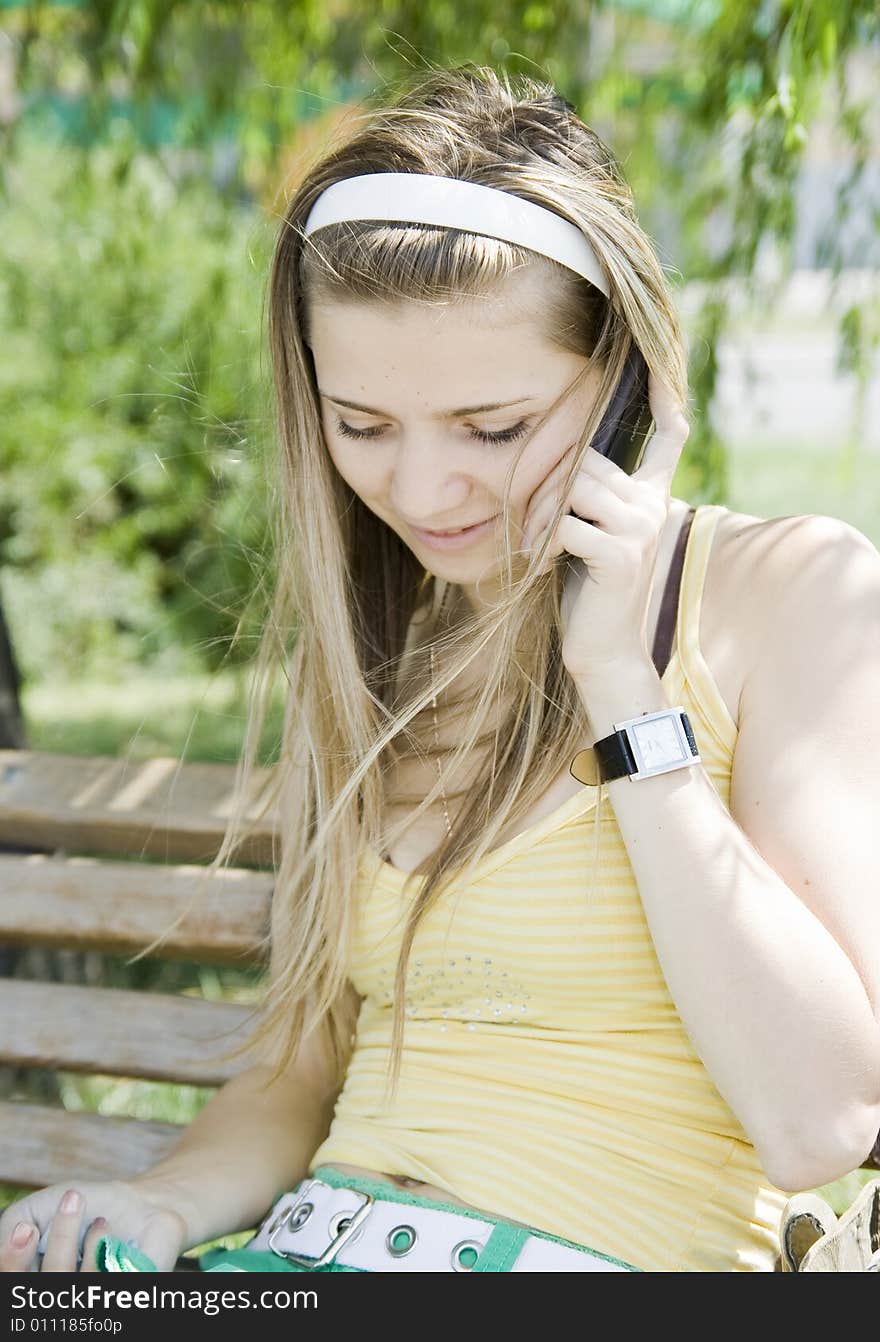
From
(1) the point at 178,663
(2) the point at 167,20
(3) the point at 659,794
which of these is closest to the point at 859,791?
(3) the point at 659,794

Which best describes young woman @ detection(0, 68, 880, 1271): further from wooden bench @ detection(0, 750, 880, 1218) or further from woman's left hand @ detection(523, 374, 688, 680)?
wooden bench @ detection(0, 750, 880, 1218)

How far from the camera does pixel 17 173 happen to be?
689 centimetres

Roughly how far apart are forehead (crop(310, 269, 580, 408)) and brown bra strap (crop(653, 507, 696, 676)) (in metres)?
0.29

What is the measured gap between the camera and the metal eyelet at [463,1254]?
1.71 metres

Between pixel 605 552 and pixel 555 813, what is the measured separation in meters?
0.34

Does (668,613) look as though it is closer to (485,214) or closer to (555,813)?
(555,813)

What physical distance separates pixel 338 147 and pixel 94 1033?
→ 1.46m

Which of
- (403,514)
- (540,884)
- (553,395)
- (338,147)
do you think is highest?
(338,147)

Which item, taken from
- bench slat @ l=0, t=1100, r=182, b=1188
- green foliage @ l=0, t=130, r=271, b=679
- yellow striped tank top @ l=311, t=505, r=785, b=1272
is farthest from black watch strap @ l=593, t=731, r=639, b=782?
green foliage @ l=0, t=130, r=271, b=679

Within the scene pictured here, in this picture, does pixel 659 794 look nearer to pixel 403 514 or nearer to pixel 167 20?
pixel 403 514

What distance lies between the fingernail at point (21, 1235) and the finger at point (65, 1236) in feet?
0.08

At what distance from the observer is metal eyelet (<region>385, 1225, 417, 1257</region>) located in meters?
1.75

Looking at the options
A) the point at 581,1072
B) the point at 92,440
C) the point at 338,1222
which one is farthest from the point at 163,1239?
the point at 92,440

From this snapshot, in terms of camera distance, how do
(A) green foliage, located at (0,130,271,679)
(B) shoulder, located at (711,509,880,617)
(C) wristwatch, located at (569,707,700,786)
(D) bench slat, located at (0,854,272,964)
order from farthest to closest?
(A) green foliage, located at (0,130,271,679) → (D) bench slat, located at (0,854,272,964) → (B) shoulder, located at (711,509,880,617) → (C) wristwatch, located at (569,707,700,786)
